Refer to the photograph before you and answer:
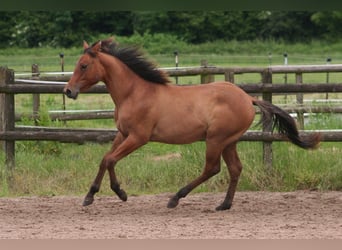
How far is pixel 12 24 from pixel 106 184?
62.9ft

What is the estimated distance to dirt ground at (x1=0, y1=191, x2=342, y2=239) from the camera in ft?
17.4

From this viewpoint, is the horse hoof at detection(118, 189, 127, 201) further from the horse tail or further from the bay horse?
the horse tail

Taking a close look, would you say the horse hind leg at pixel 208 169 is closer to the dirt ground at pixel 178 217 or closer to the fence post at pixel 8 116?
the dirt ground at pixel 178 217

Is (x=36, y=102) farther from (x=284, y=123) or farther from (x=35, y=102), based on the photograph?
(x=284, y=123)

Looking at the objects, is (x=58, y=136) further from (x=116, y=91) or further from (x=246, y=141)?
(x=246, y=141)

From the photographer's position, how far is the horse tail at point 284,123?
6.88 meters

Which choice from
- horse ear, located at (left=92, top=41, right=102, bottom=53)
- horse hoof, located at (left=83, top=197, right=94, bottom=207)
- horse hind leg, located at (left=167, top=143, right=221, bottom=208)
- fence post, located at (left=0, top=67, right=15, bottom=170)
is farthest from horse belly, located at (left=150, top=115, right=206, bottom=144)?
fence post, located at (left=0, top=67, right=15, bottom=170)

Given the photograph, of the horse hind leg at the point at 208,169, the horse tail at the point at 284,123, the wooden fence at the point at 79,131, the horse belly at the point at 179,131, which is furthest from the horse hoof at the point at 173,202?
the wooden fence at the point at 79,131

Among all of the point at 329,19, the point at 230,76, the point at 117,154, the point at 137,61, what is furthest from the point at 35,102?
the point at 117,154

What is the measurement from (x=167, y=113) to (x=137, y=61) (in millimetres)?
649

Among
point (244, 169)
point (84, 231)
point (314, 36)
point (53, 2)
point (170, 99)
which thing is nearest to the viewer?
point (53, 2)

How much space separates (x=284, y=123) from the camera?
6938 millimetres

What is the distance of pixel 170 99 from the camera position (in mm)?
6664

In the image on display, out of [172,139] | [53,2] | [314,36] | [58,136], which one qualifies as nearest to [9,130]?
[58,136]
